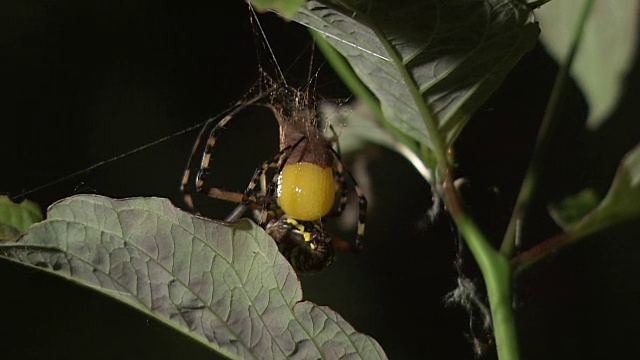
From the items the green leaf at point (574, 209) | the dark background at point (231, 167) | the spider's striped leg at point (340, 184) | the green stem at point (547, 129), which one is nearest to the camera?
the green stem at point (547, 129)

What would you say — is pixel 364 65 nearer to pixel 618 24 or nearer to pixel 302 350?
pixel 302 350

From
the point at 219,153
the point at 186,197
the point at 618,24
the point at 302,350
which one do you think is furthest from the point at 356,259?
the point at 302,350

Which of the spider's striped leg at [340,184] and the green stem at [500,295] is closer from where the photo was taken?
the green stem at [500,295]

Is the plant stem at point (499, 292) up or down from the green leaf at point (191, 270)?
down

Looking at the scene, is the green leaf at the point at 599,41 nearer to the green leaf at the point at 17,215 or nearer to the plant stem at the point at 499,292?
the plant stem at the point at 499,292

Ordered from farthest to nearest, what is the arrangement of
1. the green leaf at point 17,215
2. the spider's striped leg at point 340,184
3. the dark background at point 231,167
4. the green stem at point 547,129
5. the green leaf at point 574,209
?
the dark background at point 231,167 → the spider's striped leg at point 340,184 → the green leaf at point 574,209 → the green stem at point 547,129 → the green leaf at point 17,215

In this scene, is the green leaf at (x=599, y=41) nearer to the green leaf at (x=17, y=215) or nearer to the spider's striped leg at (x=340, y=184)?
the spider's striped leg at (x=340, y=184)

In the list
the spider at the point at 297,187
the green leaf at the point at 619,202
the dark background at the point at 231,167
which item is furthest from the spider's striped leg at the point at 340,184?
the green leaf at the point at 619,202
